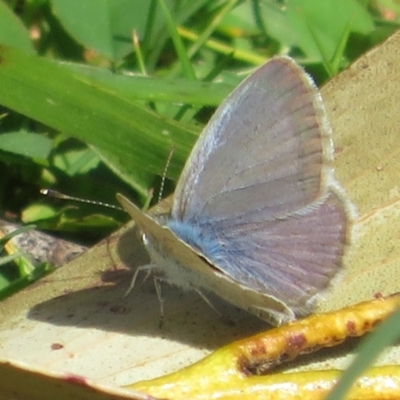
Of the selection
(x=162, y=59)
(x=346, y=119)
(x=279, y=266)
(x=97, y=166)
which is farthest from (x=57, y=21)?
(x=279, y=266)

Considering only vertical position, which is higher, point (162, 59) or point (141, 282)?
point (162, 59)

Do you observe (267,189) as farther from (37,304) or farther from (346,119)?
(37,304)

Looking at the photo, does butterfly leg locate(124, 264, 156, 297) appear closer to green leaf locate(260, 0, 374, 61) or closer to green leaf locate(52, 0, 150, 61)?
green leaf locate(52, 0, 150, 61)

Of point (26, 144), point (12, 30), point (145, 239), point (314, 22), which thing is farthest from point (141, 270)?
point (314, 22)

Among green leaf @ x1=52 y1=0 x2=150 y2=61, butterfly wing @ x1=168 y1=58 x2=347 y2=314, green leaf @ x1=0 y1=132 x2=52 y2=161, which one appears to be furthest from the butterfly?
green leaf @ x1=52 y1=0 x2=150 y2=61

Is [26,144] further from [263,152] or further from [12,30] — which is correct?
[263,152]

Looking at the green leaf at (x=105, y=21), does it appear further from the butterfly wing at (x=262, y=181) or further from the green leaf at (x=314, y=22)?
the butterfly wing at (x=262, y=181)
